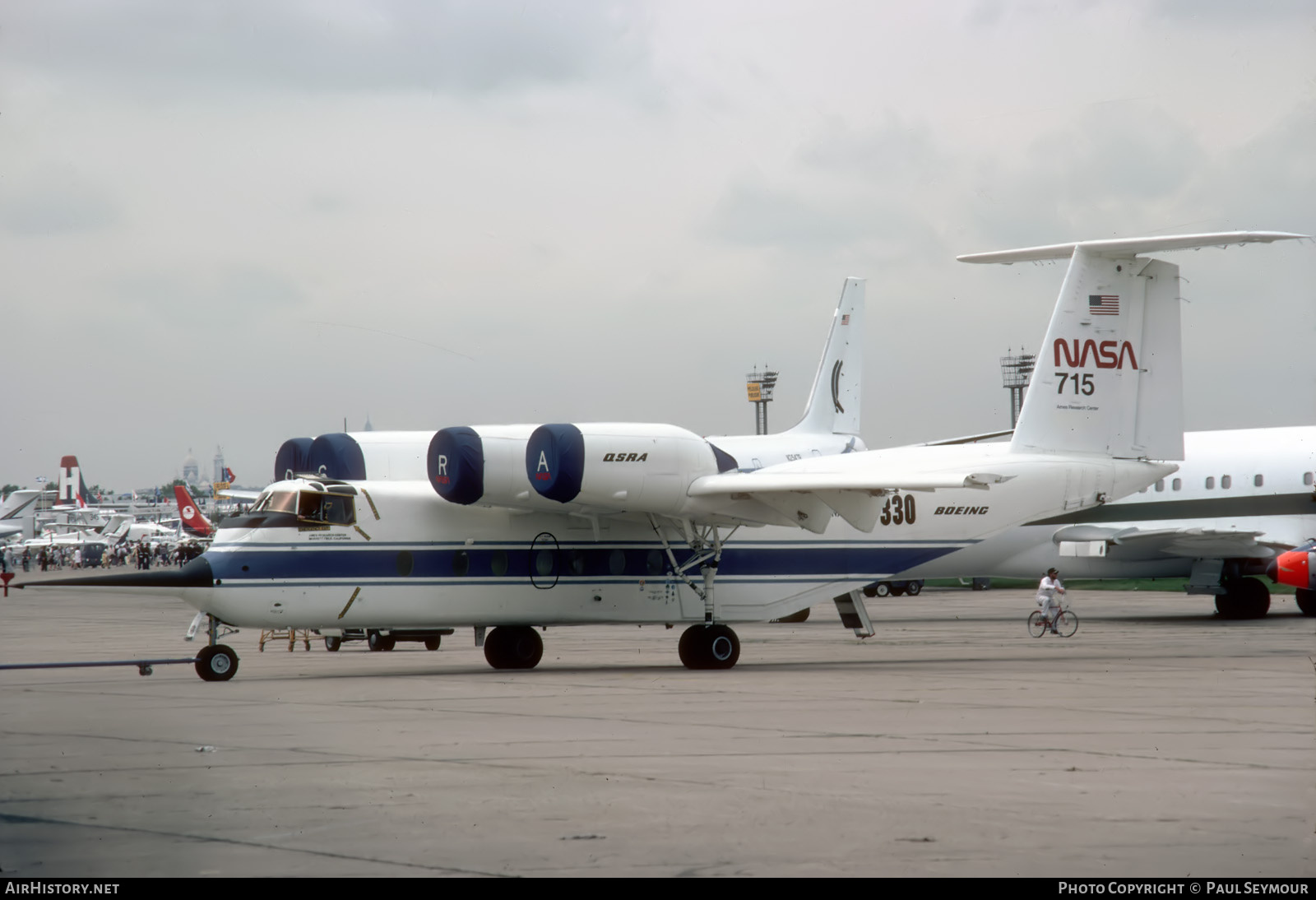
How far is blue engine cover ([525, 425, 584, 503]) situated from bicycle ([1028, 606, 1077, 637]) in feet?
39.6

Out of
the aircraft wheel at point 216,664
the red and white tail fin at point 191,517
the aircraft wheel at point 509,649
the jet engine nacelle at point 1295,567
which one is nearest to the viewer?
the jet engine nacelle at point 1295,567

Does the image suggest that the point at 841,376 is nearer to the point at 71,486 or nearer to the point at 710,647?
the point at 710,647

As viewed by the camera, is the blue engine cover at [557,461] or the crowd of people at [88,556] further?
the crowd of people at [88,556]

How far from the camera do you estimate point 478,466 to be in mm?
17891

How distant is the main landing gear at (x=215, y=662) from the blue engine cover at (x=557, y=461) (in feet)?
14.9

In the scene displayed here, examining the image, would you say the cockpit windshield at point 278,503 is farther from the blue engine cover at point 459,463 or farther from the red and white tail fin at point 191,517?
the red and white tail fin at point 191,517

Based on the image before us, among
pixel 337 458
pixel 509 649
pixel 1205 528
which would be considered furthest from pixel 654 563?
pixel 1205 528

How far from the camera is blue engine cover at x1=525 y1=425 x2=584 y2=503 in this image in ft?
57.8

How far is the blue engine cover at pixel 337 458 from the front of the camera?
2023 centimetres

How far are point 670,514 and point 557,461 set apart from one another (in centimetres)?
206

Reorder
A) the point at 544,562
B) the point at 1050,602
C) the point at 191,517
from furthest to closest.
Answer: the point at 191,517 < the point at 1050,602 < the point at 544,562

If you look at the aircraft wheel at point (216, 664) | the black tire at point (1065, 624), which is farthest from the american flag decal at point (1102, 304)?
the aircraft wheel at point (216, 664)

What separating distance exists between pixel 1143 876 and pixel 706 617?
520 inches
